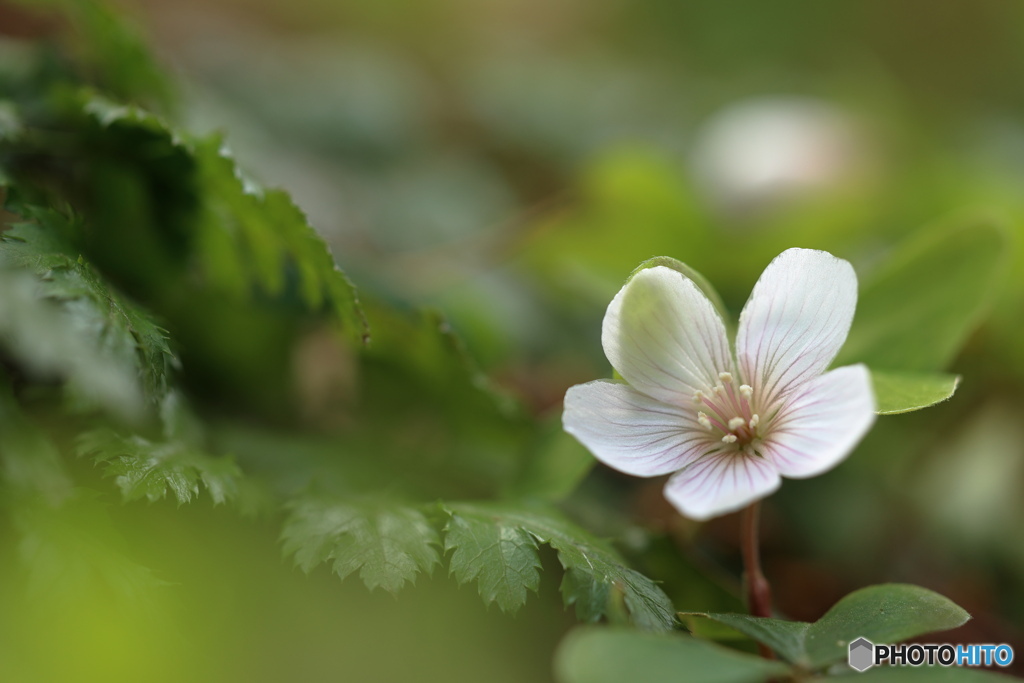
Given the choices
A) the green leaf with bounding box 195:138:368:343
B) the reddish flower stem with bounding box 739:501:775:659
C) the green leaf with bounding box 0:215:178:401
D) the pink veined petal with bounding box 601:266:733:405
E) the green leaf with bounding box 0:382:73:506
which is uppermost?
the green leaf with bounding box 195:138:368:343

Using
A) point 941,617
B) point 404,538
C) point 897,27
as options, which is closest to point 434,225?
point 404,538

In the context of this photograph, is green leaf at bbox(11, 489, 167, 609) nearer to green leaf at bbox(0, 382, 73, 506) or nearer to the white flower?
green leaf at bbox(0, 382, 73, 506)

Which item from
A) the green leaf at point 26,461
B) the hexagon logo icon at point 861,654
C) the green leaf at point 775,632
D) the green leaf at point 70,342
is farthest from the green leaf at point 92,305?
the hexagon logo icon at point 861,654

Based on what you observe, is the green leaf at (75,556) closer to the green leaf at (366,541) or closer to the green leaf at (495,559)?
the green leaf at (366,541)

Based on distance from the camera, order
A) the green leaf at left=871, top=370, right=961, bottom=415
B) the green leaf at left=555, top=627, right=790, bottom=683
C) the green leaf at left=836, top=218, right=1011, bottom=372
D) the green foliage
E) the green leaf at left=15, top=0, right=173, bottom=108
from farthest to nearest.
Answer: the green leaf at left=15, top=0, right=173, bottom=108 < the green leaf at left=836, top=218, right=1011, bottom=372 < the green leaf at left=871, top=370, right=961, bottom=415 < the green foliage < the green leaf at left=555, top=627, right=790, bottom=683

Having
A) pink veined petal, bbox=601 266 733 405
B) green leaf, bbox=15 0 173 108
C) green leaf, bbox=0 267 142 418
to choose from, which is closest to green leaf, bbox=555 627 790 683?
pink veined petal, bbox=601 266 733 405

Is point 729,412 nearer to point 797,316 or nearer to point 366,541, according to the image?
point 797,316

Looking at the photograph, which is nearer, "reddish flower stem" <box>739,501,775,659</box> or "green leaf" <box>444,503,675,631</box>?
"green leaf" <box>444,503,675,631</box>

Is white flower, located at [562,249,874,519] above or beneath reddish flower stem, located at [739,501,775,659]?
above
